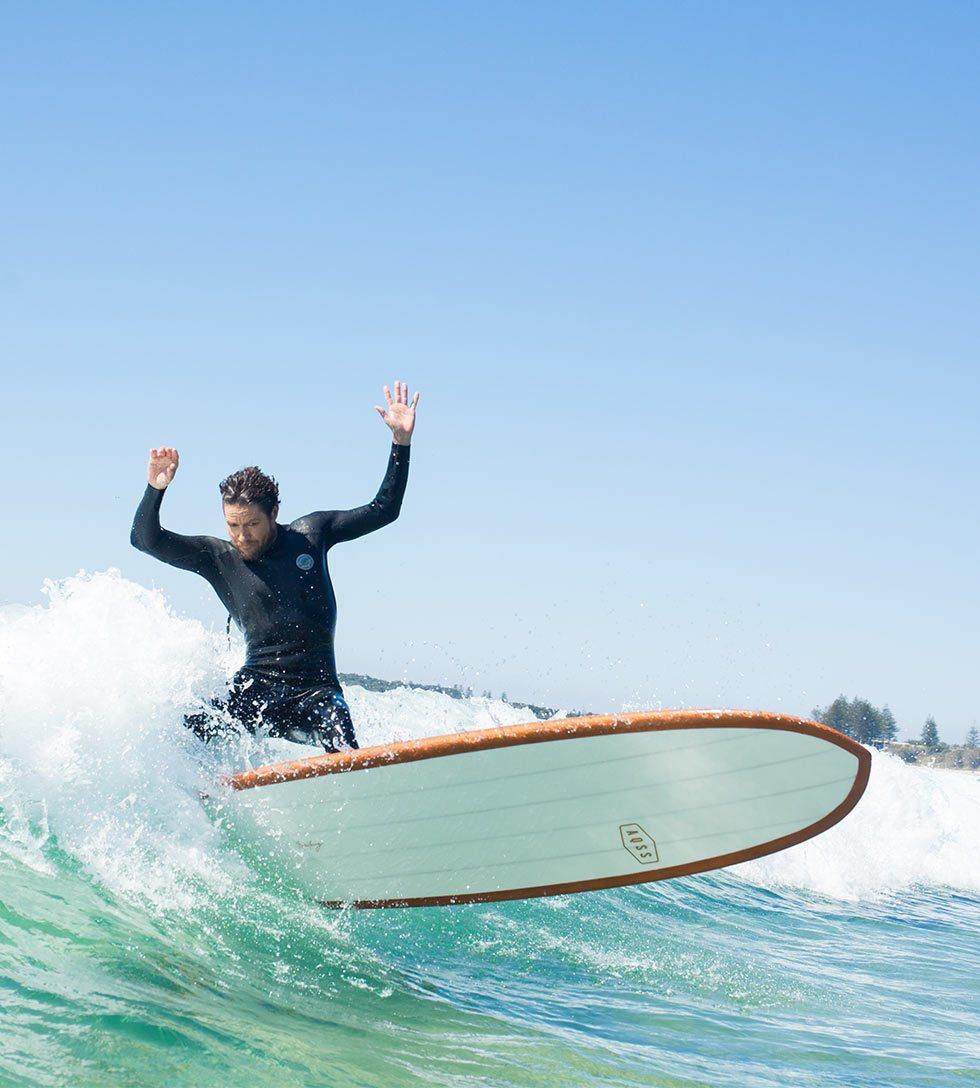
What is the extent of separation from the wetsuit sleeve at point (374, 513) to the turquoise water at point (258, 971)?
1031 millimetres

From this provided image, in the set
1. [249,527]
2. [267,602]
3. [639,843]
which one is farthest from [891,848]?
[249,527]

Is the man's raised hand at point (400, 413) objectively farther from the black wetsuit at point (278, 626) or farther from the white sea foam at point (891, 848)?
the white sea foam at point (891, 848)

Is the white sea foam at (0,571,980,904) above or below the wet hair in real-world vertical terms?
below

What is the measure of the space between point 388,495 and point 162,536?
1.17 meters

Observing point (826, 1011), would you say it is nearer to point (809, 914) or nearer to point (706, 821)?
point (706, 821)

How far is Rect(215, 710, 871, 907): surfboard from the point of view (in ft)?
15.8

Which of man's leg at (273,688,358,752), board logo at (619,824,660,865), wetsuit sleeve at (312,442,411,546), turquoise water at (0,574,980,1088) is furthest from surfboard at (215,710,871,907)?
wetsuit sleeve at (312,442,411,546)

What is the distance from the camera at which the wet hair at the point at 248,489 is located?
5051 mm

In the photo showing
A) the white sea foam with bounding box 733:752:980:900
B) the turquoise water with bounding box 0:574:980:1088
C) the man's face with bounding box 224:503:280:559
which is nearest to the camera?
the turquoise water with bounding box 0:574:980:1088

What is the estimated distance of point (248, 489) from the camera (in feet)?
16.6

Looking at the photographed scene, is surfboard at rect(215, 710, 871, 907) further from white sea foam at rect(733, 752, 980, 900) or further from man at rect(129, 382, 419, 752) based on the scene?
white sea foam at rect(733, 752, 980, 900)

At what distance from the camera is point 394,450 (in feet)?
18.3

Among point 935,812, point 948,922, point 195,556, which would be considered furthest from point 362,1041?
point 935,812

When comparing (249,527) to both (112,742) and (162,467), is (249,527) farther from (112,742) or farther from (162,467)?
(112,742)
